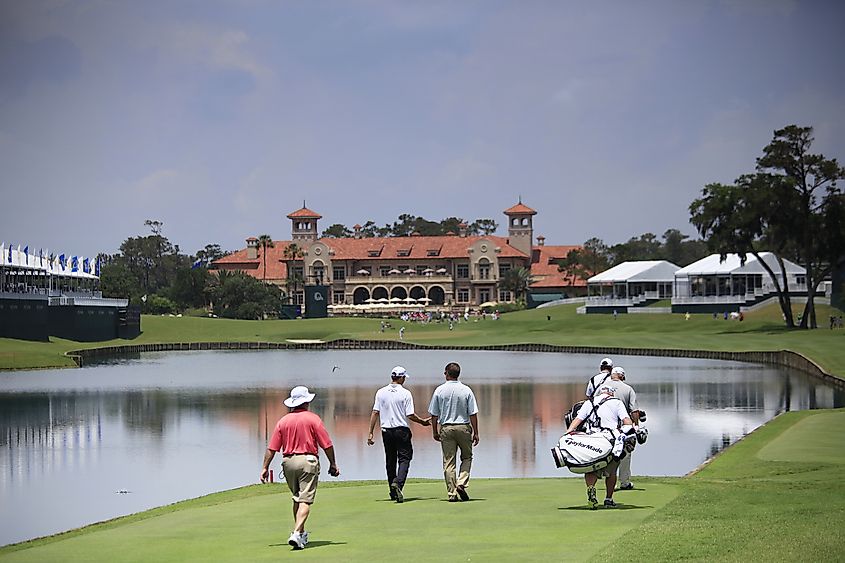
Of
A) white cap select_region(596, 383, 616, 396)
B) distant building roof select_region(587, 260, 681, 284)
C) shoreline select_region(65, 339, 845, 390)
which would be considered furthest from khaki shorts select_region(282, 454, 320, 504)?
distant building roof select_region(587, 260, 681, 284)

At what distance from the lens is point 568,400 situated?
47.9 meters

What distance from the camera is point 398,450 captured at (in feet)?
62.7

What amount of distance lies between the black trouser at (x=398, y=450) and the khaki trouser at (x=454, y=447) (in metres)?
0.57

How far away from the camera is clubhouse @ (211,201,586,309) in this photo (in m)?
172

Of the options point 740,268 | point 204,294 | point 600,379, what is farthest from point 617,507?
point 204,294

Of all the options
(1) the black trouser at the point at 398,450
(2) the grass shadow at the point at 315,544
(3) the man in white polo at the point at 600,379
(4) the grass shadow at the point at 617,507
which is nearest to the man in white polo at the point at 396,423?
(1) the black trouser at the point at 398,450

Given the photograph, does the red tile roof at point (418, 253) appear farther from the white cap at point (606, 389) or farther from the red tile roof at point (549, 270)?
the white cap at point (606, 389)

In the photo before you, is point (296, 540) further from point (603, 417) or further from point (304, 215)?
point (304, 215)

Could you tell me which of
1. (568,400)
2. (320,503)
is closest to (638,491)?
(320,503)

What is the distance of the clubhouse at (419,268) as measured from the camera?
172m

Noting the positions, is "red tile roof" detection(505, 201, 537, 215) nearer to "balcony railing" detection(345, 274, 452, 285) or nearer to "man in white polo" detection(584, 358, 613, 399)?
"balcony railing" detection(345, 274, 452, 285)

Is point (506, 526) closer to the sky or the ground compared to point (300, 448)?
closer to the ground

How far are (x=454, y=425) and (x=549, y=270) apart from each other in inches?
6245

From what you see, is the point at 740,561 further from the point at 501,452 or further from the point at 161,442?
the point at 161,442
